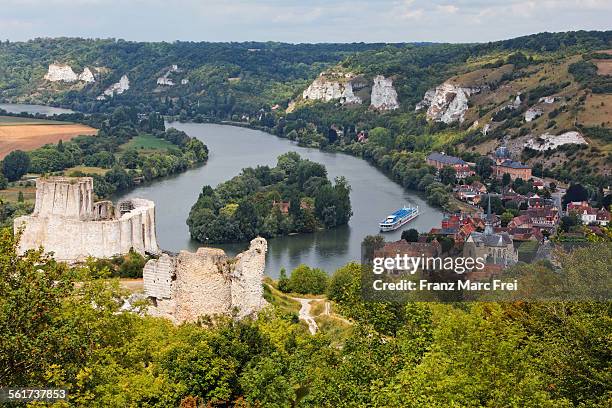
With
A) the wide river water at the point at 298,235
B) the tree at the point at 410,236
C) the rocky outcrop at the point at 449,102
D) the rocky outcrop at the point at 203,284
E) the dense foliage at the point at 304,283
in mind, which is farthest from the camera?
the rocky outcrop at the point at 449,102

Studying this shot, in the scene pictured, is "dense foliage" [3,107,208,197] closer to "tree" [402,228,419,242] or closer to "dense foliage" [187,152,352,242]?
"dense foliage" [187,152,352,242]

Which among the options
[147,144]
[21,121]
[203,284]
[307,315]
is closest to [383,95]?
[147,144]

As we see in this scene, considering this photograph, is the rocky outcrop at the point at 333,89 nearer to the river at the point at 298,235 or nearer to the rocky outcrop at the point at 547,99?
the river at the point at 298,235

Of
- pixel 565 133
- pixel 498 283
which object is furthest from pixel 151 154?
pixel 498 283

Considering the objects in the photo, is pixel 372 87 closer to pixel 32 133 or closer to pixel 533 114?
pixel 533 114

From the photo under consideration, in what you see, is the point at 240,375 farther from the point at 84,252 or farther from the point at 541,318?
the point at 84,252

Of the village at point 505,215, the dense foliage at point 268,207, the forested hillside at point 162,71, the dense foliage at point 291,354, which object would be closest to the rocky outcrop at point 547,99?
the village at point 505,215
